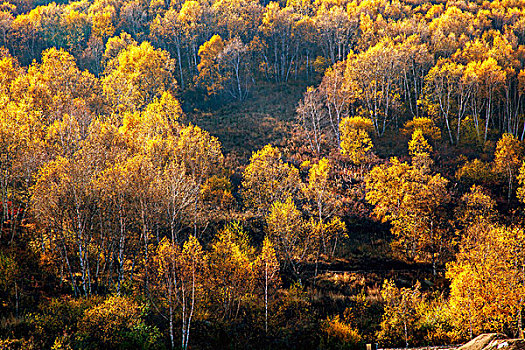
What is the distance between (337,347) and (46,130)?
4180 cm

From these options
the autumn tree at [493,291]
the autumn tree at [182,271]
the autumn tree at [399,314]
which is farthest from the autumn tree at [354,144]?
the autumn tree at [182,271]

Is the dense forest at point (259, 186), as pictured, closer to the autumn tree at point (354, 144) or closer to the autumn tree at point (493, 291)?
the autumn tree at point (493, 291)

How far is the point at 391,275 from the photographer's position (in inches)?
1608

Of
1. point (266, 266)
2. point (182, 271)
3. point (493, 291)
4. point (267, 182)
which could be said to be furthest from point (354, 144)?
point (182, 271)

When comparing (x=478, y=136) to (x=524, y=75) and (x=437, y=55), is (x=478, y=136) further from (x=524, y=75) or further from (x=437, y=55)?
(x=437, y=55)

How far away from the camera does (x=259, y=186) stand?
47.2 metres

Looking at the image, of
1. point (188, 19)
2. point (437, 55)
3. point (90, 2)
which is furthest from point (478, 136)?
point (90, 2)

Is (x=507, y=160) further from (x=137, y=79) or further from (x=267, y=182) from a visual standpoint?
(x=137, y=79)

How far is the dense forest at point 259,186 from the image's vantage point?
28.2 metres

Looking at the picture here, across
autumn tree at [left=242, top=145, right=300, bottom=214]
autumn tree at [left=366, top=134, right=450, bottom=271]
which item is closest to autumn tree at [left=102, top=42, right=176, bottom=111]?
autumn tree at [left=242, top=145, right=300, bottom=214]

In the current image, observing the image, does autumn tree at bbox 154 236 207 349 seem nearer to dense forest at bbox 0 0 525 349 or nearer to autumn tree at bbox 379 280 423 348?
dense forest at bbox 0 0 525 349

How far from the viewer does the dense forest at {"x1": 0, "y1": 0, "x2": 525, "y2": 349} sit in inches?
1112

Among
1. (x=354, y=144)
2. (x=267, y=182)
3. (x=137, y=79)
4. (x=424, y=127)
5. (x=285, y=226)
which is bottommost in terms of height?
(x=285, y=226)

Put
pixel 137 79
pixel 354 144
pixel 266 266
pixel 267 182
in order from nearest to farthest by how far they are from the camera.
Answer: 1. pixel 266 266
2. pixel 267 182
3. pixel 354 144
4. pixel 137 79
